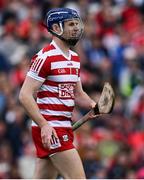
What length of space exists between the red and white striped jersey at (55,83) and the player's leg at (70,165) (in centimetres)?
28

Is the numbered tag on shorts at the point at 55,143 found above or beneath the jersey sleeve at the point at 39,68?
beneath

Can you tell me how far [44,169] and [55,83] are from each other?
80 centimetres

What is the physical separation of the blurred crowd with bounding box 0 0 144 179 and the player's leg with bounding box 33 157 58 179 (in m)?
3.39

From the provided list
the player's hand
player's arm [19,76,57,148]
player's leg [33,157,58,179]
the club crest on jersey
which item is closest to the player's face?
the club crest on jersey

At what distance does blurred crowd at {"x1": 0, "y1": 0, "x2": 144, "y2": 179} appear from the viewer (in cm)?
1308

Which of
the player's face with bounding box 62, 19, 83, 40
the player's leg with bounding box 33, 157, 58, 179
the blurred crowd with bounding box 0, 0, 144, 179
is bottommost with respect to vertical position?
the blurred crowd with bounding box 0, 0, 144, 179

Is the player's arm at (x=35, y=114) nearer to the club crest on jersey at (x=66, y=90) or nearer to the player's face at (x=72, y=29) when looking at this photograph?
the club crest on jersey at (x=66, y=90)

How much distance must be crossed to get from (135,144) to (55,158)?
5188 mm

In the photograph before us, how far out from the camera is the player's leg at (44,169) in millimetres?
8430

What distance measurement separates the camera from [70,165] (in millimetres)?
8211

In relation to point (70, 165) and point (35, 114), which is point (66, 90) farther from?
point (70, 165)

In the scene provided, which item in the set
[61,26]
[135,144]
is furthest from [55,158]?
[135,144]

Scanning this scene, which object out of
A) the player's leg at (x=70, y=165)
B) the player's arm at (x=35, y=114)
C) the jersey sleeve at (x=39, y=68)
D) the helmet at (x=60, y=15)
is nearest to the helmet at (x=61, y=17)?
the helmet at (x=60, y=15)

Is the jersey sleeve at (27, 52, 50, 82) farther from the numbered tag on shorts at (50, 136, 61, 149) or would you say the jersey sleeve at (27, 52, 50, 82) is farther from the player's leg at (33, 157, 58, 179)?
the player's leg at (33, 157, 58, 179)
